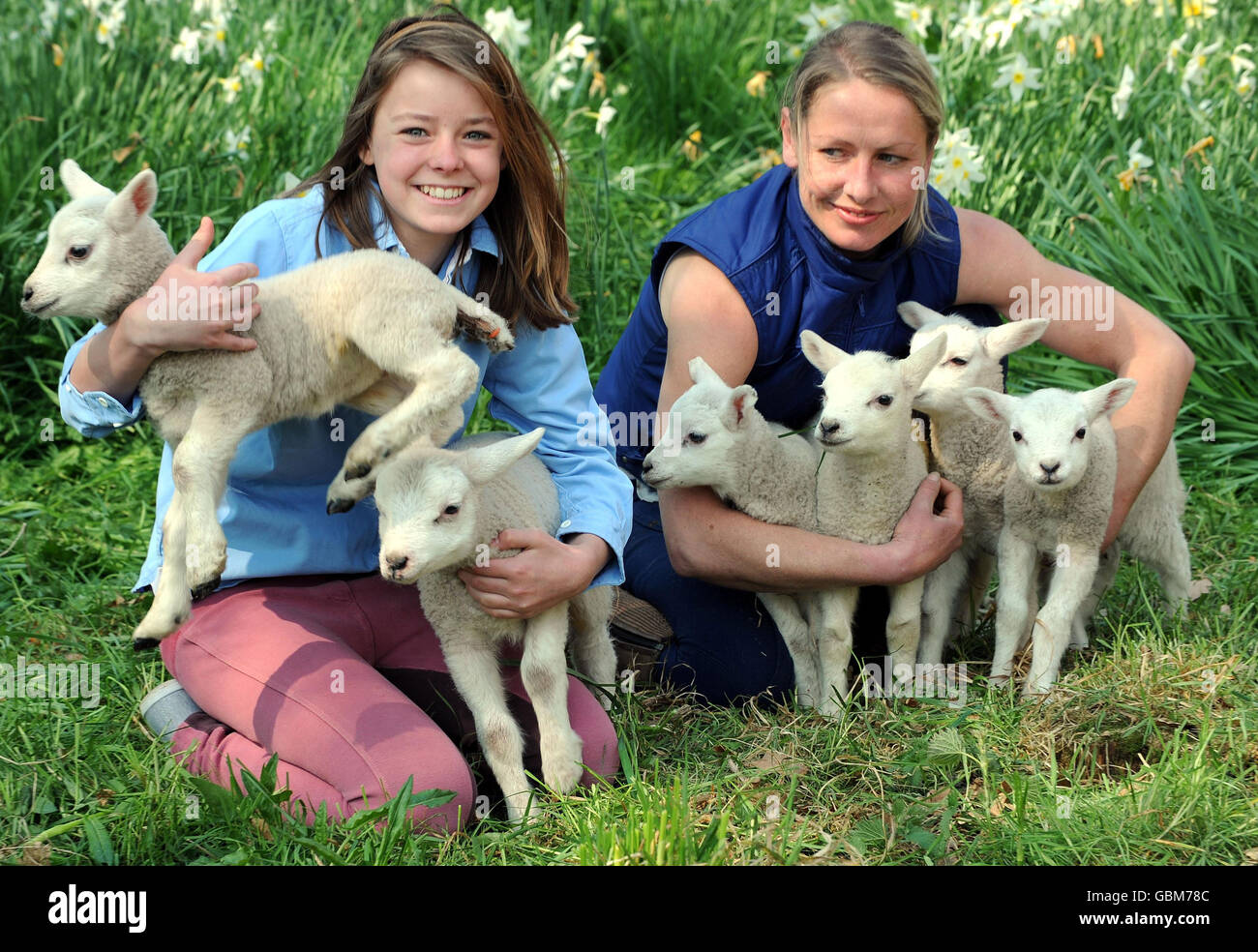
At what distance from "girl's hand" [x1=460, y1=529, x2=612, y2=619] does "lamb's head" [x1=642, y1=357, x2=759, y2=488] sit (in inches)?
17.3

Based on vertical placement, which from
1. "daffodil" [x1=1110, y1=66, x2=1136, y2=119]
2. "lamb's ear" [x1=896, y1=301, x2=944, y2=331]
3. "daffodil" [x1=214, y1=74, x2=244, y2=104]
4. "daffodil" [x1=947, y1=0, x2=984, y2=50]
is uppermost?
"daffodil" [x1=947, y1=0, x2=984, y2=50]

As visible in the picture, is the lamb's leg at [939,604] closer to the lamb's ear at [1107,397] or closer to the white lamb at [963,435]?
the white lamb at [963,435]

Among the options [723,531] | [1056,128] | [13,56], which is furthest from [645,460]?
[13,56]

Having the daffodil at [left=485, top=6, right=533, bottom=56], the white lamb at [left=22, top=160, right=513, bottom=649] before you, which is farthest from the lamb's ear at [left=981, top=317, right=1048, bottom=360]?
the daffodil at [left=485, top=6, right=533, bottom=56]

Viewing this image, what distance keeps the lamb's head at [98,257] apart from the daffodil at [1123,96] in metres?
4.19

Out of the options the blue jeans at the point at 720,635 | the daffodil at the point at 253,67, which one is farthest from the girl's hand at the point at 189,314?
the daffodil at the point at 253,67

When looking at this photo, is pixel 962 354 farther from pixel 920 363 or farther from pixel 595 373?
pixel 595 373

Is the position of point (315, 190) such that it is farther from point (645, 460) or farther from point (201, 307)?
point (645, 460)

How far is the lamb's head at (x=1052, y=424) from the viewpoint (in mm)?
3137

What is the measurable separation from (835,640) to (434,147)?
5.51 ft

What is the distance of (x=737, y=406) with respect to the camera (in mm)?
3316

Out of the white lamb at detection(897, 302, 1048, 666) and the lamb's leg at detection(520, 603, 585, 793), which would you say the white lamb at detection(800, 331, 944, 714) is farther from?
the lamb's leg at detection(520, 603, 585, 793)

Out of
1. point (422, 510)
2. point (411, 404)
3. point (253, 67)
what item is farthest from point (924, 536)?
point (253, 67)

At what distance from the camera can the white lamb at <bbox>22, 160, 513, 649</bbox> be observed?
239 cm
